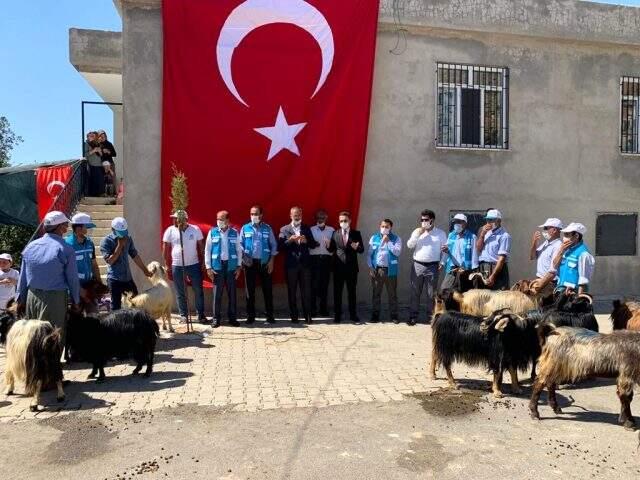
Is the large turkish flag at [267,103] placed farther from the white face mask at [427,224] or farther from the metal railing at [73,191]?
the metal railing at [73,191]

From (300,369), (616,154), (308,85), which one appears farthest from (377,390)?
(616,154)

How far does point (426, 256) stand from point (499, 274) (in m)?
1.58

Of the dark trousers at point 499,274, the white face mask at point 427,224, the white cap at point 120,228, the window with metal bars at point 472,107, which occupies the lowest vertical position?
the dark trousers at point 499,274

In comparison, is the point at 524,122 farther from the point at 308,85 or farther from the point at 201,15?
the point at 201,15

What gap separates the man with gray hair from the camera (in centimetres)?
636

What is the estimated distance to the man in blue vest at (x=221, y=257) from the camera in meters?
9.90

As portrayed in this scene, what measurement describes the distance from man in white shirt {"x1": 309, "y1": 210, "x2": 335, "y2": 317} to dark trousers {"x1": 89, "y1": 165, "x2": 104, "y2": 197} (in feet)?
22.8

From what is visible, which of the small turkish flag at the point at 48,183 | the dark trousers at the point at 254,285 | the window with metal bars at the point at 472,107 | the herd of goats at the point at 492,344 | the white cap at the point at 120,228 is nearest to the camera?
the herd of goats at the point at 492,344

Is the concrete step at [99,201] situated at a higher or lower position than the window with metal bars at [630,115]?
lower

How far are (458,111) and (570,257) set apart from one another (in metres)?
6.34

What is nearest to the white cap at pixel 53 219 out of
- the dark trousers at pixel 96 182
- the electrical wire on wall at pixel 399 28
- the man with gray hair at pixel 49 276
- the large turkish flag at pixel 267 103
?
the man with gray hair at pixel 49 276

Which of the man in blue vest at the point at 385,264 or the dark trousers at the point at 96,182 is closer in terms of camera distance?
the man in blue vest at the point at 385,264

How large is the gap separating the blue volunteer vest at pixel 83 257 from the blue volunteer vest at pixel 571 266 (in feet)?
21.2

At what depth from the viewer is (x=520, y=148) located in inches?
494
